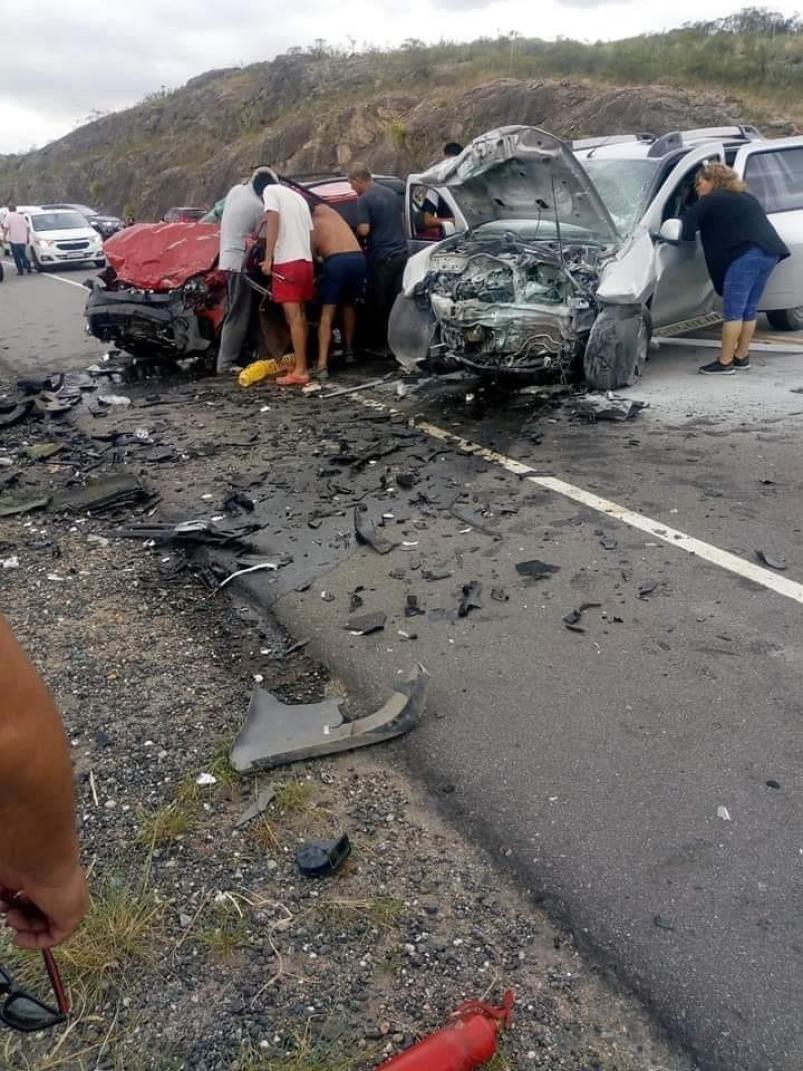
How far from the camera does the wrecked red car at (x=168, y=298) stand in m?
8.85

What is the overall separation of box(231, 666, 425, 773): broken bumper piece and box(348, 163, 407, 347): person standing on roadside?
631 centimetres

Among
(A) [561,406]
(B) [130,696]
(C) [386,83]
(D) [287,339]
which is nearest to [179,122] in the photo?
(C) [386,83]

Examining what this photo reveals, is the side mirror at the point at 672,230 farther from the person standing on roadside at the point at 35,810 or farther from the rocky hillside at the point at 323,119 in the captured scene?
the rocky hillside at the point at 323,119

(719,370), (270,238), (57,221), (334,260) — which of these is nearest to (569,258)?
(719,370)

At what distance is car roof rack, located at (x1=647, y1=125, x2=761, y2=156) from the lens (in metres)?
8.50

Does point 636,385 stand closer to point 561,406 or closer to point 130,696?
point 561,406

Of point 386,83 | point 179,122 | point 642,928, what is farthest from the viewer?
point 179,122

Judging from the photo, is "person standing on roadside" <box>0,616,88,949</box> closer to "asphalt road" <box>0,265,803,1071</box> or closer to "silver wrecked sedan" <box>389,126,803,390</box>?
"asphalt road" <box>0,265,803,1071</box>

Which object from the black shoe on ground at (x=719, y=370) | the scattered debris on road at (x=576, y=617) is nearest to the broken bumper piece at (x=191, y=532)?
the scattered debris on road at (x=576, y=617)

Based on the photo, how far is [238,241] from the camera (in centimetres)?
841

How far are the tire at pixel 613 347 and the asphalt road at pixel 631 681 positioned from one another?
768 mm

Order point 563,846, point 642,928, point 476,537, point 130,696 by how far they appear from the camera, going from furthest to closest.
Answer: point 476,537 → point 130,696 → point 563,846 → point 642,928

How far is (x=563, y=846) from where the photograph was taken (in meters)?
2.54

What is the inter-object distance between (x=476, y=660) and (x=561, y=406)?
392cm
